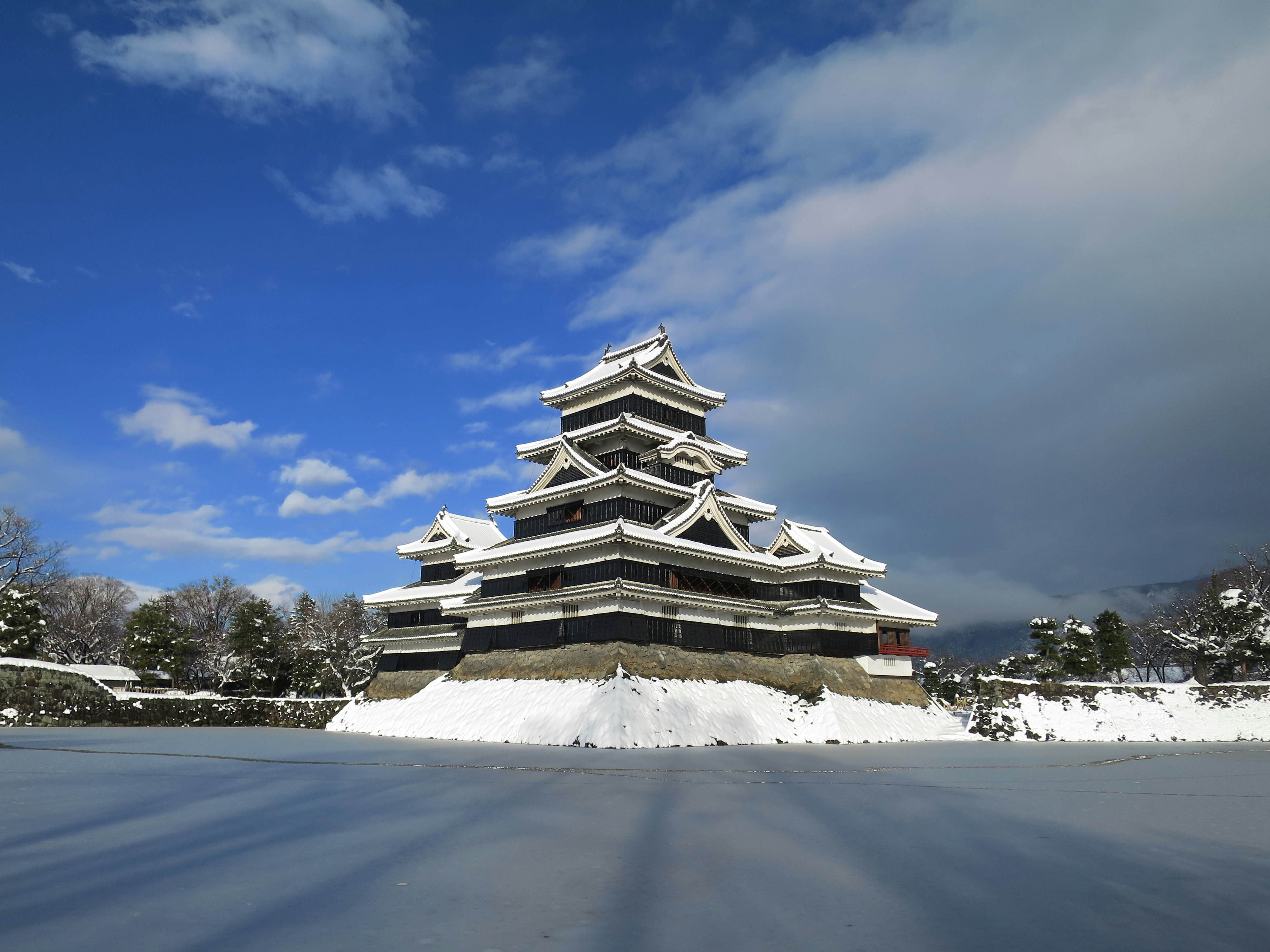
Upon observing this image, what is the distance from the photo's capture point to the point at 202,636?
7512 cm

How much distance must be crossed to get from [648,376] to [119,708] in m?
38.0

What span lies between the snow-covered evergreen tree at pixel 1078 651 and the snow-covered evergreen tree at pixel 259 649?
210 ft

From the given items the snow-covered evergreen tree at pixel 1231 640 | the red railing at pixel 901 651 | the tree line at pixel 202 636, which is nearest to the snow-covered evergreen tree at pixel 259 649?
the tree line at pixel 202 636

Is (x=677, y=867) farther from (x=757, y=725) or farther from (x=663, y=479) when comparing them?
(x=663, y=479)

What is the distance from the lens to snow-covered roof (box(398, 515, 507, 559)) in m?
51.7

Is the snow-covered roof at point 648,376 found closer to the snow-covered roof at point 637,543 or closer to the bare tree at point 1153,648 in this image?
the snow-covered roof at point 637,543

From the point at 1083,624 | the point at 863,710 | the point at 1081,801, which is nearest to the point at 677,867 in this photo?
the point at 1081,801

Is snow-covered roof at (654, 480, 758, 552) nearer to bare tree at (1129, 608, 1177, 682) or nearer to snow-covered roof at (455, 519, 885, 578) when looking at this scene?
snow-covered roof at (455, 519, 885, 578)

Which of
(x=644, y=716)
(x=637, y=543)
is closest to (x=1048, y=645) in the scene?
(x=637, y=543)

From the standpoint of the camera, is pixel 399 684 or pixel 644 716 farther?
pixel 399 684

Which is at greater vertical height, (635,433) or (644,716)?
(635,433)

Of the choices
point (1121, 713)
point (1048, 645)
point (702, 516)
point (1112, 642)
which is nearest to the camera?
point (1121, 713)

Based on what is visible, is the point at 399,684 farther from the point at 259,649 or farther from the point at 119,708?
the point at 259,649

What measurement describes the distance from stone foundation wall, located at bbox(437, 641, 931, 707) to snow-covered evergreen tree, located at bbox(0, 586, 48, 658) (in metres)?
34.7
